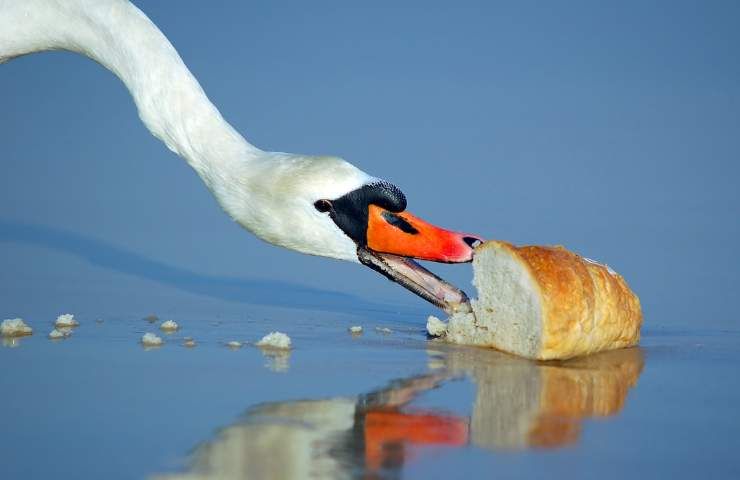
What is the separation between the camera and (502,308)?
8.59 m

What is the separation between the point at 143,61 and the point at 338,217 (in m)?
2.04

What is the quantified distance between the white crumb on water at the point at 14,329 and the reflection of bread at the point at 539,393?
3.23 m

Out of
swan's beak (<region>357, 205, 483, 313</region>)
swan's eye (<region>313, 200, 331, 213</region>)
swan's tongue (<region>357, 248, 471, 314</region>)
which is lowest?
swan's tongue (<region>357, 248, 471, 314</region>)

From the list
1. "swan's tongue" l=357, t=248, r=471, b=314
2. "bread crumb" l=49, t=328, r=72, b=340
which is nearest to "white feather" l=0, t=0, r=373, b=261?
"swan's tongue" l=357, t=248, r=471, b=314

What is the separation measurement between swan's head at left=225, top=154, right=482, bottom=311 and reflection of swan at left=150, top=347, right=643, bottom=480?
0.91 metres

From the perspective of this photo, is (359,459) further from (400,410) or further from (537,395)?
(537,395)

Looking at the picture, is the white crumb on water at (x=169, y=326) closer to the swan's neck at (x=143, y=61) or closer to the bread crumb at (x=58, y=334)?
the bread crumb at (x=58, y=334)

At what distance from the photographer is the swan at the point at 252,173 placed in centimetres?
761

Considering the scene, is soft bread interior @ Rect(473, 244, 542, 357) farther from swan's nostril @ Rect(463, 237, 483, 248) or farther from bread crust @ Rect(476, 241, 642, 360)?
swan's nostril @ Rect(463, 237, 483, 248)

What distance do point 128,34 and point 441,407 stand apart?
4198mm

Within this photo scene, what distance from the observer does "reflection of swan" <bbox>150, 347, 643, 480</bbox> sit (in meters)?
4.64

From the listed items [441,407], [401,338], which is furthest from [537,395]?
[401,338]

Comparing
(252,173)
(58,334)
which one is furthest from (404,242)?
(58,334)

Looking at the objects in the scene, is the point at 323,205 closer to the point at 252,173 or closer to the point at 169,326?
the point at 252,173
